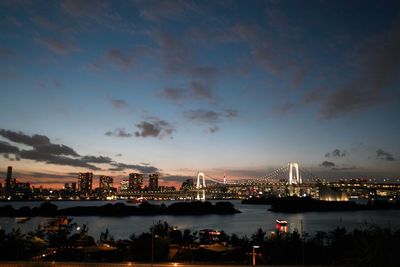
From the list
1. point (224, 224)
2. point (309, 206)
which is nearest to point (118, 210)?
point (224, 224)

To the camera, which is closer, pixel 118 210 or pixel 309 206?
pixel 118 210


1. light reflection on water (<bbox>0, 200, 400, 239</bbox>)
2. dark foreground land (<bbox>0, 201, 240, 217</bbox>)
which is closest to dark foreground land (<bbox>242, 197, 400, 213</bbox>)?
dark foreground land (<bbox>0, 201, 240, 217</bbox>)

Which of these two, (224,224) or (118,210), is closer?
(224,224)

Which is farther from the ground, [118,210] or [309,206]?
[309,206]

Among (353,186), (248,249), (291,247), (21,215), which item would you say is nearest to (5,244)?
(248,249)

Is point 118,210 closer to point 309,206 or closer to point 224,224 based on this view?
point 224,224

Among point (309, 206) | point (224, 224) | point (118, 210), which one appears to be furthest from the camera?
point (309, 206)

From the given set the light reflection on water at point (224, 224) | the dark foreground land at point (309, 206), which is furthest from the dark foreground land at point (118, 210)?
the dark foreground land at point (309, 206)

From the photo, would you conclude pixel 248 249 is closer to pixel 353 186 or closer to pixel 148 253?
pixel 148 253

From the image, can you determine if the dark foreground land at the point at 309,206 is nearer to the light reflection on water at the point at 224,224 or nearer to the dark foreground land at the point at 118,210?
the dark foreground land at the point at 118,210

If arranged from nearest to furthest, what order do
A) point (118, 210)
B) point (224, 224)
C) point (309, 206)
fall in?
point (224, 224), point (118, 210), point (309, 206)

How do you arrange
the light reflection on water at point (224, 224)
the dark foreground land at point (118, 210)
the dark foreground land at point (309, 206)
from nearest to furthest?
1. the light reflection on water at point (224, 224)
2. the dark foreground land at point (118, 210)
3. the dark foreground land at point (309, 206)
